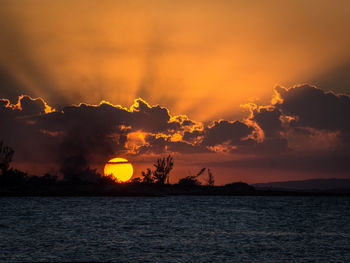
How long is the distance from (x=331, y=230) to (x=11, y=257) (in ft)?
154

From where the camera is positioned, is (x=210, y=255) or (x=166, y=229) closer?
(x=210, y=255)

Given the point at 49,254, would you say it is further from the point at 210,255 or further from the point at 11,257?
the point at 210,255

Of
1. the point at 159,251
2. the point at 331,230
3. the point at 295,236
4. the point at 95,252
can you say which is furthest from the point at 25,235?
the point at 331,230

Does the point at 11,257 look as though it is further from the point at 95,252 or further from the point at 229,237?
the point at 229,237

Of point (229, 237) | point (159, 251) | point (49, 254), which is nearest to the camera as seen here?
point (49, 254)

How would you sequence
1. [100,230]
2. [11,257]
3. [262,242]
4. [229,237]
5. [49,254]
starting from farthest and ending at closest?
[100,230], [229,237], [262,242], [49,254], [11,257]

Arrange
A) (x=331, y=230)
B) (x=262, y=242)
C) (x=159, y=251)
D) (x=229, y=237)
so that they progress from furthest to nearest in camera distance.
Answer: (x=331, y=230) → (x=229, y=237) → (x=262, y=242) → (x=159, y=251)

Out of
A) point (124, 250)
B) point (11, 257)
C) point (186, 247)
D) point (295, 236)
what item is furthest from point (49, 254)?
point (295, 236)

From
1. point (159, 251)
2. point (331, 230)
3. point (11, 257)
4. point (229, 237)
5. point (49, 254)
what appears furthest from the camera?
point (331, 230)

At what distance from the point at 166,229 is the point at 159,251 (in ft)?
75.4

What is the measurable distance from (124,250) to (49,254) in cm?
685

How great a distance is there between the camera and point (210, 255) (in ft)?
134

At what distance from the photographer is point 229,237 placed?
183ft

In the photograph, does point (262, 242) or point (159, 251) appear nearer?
point (159, 251)
